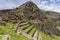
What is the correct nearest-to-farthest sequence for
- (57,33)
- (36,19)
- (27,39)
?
(27,39), (57,33), (36,19)

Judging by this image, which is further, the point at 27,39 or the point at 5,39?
the point at 27,39

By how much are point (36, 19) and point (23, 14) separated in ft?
47.3

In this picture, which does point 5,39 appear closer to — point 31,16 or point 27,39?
point 27,39

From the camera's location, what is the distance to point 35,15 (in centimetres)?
19988

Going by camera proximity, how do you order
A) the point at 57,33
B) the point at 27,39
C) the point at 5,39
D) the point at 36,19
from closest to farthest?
the point at 5,39 → the point at 27,39 → the point at 57,33 → the point at 36,19

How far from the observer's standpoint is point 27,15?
646 ft

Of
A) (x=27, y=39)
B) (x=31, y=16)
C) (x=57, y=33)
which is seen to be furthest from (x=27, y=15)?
(x=27, y=39)

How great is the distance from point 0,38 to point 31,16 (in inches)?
5088

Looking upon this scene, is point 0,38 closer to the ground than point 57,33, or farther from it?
farther from it

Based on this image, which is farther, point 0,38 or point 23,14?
point 23,14

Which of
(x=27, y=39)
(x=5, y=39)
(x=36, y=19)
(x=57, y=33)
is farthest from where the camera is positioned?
(x=36, y=19)

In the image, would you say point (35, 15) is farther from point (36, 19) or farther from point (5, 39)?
point (5, 39)

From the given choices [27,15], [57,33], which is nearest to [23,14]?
[27,15]

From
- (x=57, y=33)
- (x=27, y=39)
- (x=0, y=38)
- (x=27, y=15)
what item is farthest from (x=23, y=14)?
(x=0, y=38)
